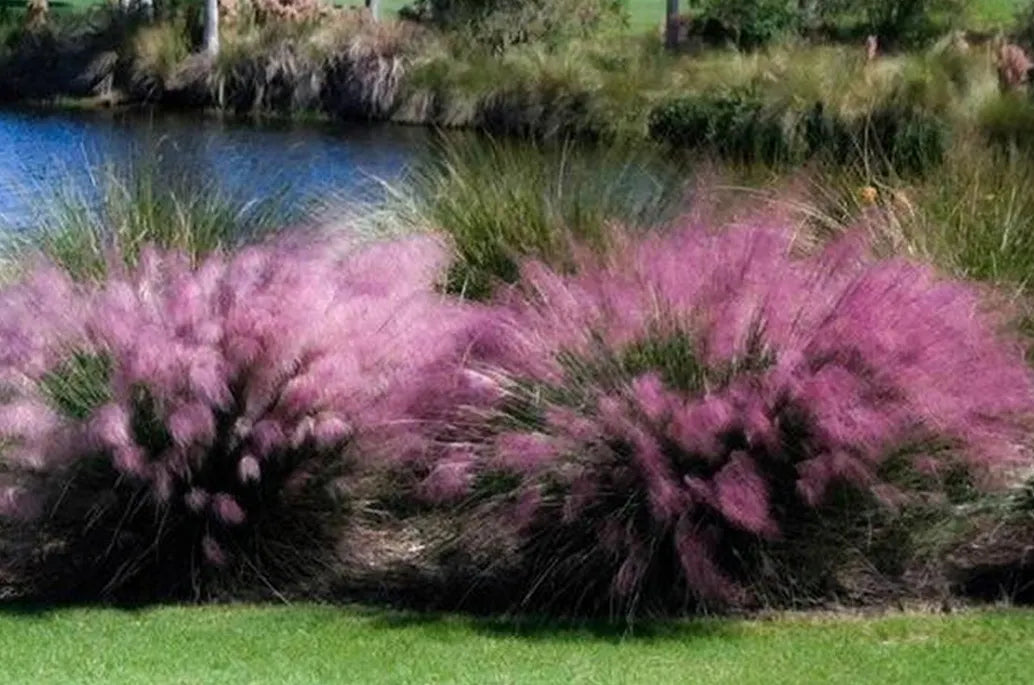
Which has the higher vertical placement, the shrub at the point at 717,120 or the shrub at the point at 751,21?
the shrub at the point at 717,120

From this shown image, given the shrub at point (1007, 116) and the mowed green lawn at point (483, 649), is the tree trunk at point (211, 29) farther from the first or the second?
the mowed green lawn at point (483, 649)

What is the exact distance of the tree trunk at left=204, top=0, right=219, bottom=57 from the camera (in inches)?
1574

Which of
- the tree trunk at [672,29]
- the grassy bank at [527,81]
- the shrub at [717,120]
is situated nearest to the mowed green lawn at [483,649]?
the grassy bank at [527,81]

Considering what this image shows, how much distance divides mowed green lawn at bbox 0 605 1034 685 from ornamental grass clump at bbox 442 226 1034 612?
327 millimetres

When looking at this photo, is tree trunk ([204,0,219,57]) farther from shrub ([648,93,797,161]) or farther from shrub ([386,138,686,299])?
shrub ([386,138,686,299])

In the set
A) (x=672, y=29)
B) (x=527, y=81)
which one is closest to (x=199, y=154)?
(x=527, y=81)

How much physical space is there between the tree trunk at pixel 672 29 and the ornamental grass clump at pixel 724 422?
94.2 ft

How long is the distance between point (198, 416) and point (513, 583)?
4.40ft

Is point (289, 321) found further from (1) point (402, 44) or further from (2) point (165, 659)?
(1) point (402, 44)

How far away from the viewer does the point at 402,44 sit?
3666cm

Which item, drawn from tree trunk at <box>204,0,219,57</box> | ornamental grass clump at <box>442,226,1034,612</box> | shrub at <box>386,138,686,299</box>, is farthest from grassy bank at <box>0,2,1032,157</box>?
ornamental grass clump at <box>442,226,1034,612</box>

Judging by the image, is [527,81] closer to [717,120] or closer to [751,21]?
[751,21]

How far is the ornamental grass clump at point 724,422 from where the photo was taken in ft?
24.5

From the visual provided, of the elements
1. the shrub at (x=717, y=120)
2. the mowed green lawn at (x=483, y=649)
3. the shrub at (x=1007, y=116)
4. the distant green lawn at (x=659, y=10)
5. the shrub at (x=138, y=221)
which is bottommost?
the distant green lawn at (x=659, y=10)
